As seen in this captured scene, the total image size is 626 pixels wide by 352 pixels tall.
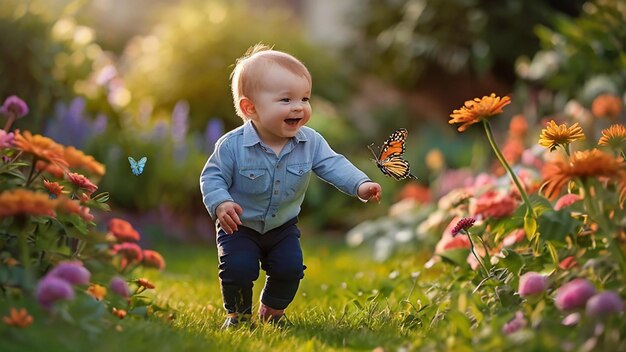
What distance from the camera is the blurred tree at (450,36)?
7.93 meters

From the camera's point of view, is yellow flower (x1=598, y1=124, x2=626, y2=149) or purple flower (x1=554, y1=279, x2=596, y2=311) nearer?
purple flower (x1=554, y1=279, x2=596, y2=311)

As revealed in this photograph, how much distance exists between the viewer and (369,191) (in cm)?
262

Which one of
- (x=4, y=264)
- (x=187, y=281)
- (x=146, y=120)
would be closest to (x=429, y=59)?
(x=146, y=120)

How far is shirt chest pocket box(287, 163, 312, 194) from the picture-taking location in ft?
8.82

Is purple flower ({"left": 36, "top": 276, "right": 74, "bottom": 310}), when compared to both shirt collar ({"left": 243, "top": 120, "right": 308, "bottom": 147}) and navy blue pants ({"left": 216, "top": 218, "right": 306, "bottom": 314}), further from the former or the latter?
shirt collar ({"left": 243, "top": 120, "right": 308, "bottom": 147})

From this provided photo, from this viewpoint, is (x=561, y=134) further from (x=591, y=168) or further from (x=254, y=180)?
(x=254, y=180)

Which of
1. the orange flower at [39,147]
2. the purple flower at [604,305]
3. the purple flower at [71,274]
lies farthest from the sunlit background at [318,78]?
the purple flower at [604,305]

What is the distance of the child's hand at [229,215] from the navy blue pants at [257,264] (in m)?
0.18

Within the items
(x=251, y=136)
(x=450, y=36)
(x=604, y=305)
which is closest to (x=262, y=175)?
(x=251, y=136)

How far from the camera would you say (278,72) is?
2594 mm

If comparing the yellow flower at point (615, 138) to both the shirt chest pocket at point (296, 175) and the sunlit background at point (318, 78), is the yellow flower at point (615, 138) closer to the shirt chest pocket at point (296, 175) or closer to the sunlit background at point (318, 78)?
the shirt chest pocket at point (296, 175)

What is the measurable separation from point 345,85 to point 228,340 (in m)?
5.97

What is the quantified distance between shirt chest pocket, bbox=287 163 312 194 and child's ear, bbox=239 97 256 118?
202 mm

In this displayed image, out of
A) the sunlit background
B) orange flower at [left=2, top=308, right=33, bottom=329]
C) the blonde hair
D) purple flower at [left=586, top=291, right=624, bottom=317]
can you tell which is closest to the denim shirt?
the blonde hair
